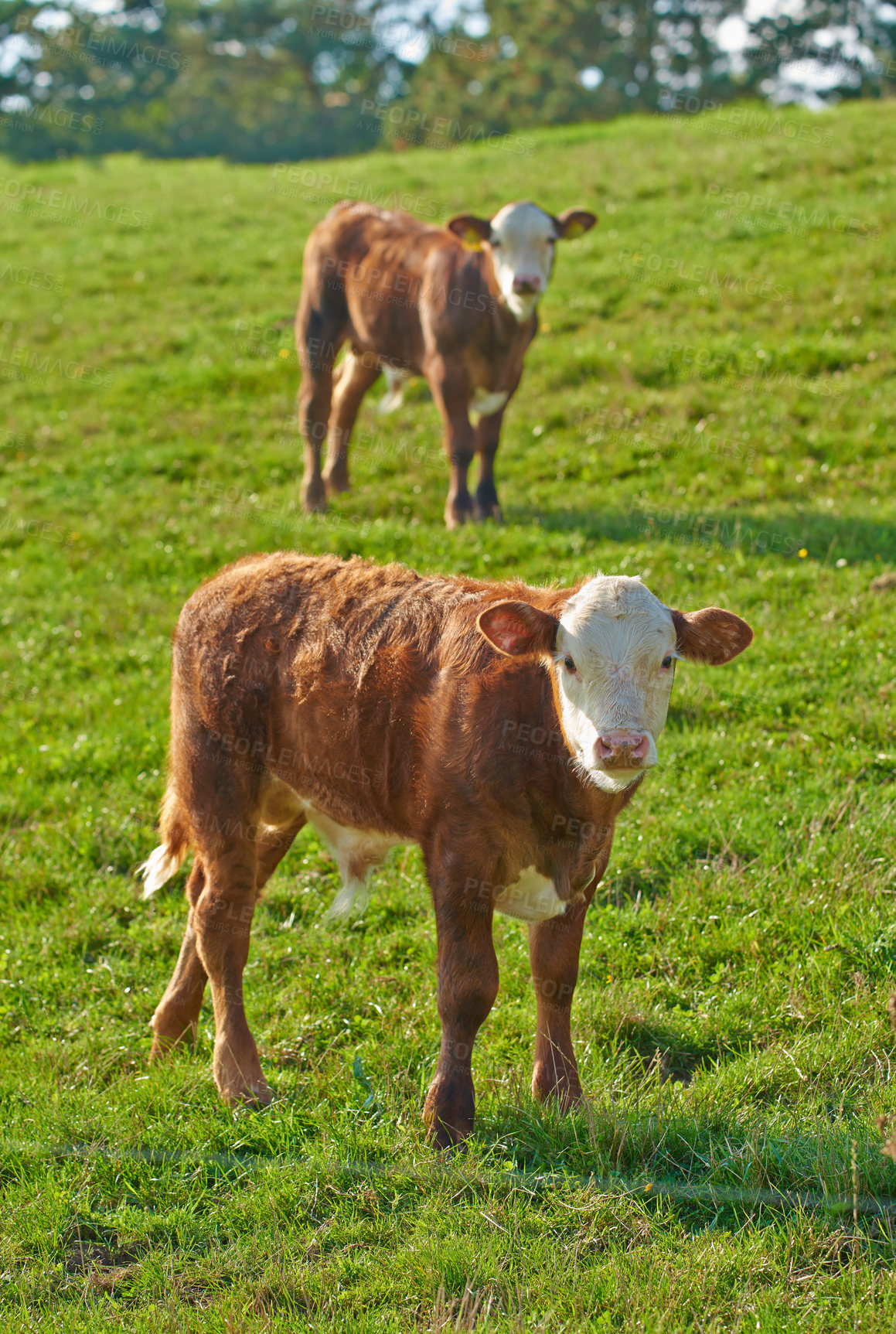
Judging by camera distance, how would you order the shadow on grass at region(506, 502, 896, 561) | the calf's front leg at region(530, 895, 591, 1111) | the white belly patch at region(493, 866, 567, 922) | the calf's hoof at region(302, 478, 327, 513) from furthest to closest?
the calf's hoof at region(302, 478, 327, 513) → the shadow on grass at region(506, 502, 896, 561) → the calf's front leg at region(530, 895, 591, 1111) → the white belly patch at region(493, 866, 567, 922)

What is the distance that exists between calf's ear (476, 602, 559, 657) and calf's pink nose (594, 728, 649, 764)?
0.54 meters

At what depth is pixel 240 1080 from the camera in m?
4.93

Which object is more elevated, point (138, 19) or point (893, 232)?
point (138, 19)

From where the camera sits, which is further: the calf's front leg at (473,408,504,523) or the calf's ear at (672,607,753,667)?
the calf's front leg at (473,408,504,523)

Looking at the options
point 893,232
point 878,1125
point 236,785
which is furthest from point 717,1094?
point 893,232

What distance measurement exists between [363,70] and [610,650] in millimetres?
53416

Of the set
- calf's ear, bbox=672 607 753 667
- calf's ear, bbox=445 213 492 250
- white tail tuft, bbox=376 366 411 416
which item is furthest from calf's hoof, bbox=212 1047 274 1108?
white tail tuft, bbox=376 366 411 416

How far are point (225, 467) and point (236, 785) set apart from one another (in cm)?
748

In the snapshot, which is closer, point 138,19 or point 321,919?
point 321,919

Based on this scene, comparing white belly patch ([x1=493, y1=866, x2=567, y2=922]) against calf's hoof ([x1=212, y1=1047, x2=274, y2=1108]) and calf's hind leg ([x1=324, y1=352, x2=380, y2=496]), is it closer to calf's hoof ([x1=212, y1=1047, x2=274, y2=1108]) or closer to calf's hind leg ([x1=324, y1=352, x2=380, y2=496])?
calf's hoof ([x1=212, y1=1047, x2=274, y2=1108])

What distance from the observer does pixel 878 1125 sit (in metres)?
3.96

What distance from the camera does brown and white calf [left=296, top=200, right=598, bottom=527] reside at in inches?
396

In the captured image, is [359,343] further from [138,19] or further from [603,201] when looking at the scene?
[138,19]

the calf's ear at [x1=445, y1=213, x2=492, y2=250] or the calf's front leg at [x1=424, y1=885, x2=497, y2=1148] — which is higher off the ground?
the calf's ear at [x1=445, y1=213, x2=492, y2=250]
